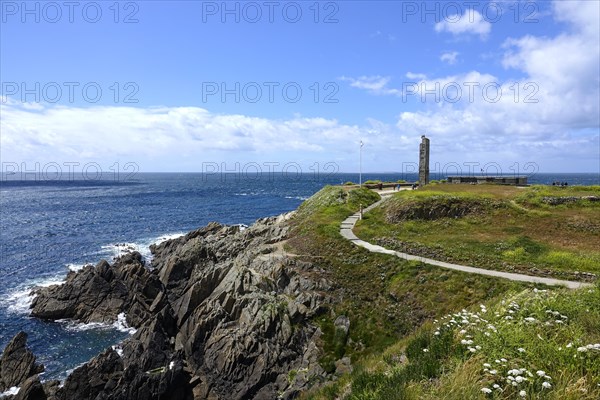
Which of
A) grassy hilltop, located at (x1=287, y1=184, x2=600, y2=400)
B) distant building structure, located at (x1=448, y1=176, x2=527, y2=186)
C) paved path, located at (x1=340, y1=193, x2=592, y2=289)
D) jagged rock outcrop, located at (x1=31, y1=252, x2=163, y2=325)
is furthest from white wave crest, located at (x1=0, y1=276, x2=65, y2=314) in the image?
distant building structure, located at (x1=448, y1=176, x2=527, y2=186)

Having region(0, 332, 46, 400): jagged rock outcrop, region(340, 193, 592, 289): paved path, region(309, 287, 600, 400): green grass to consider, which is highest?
region(309, 287, 600, 400): green grass

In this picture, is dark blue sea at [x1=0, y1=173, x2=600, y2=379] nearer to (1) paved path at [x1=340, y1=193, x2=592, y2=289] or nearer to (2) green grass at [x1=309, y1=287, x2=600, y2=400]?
(1) paved path at [x1=340, y1=193, x2=592, y2=289]

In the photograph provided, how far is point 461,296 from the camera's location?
22406 millimetres

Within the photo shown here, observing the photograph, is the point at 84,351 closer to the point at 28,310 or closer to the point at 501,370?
the point at 28,310

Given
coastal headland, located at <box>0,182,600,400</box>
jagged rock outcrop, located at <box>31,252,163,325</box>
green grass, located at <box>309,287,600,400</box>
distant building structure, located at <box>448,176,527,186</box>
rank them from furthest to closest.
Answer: distant building structure, located at <box>448,176,527,186</box> → jagged rock outcrop, located at <box>31,252,163,325</box> → coastal headland, located at <box>0,182,600,400</box> → green grass, located at <box>309,287,600,400</box>

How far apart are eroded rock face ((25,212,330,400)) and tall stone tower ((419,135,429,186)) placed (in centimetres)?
2797

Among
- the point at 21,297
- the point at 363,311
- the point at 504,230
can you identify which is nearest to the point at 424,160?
the point at 504,230

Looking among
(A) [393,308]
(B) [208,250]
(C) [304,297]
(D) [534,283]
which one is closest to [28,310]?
(B) [208,250]

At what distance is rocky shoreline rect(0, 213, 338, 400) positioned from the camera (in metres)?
21.3

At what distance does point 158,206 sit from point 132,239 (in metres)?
44.3

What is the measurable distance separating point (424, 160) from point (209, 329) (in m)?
41.1

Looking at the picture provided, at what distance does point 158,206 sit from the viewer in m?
107

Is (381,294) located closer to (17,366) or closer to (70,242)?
(17,366)

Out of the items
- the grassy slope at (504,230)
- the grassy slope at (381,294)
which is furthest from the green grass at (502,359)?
the grassy slope at (504,230)
